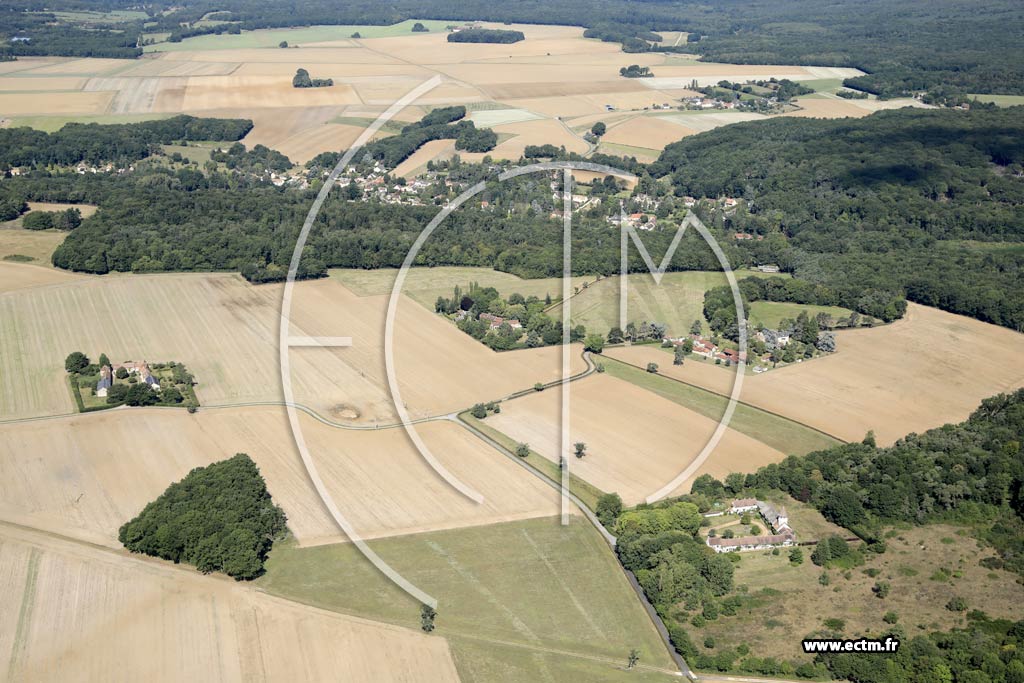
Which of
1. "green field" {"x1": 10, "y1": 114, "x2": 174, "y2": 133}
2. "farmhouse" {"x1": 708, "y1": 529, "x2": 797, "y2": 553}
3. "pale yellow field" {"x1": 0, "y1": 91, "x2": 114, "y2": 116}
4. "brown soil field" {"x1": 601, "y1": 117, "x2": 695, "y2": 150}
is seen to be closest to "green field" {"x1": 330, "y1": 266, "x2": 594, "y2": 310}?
"farmhouse" {"x1": 708, "y1": 529, "x2": 797, "y2": 553}

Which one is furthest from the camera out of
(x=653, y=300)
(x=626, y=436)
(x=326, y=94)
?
(x=326, y=94)

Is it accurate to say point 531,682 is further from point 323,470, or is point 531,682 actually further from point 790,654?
point 323,470

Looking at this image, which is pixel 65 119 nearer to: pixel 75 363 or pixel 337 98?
pixel 337 98

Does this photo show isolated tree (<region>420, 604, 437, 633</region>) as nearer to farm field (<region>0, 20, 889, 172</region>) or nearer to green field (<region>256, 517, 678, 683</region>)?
green field (<region>256, 517, 678, 683</region>)

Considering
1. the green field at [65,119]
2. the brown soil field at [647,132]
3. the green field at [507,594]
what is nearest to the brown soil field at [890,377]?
the green field at [507,594]

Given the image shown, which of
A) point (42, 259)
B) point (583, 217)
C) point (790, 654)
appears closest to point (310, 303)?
point (42, 259)

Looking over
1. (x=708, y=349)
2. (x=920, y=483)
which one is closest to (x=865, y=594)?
(x=920, y=483)
